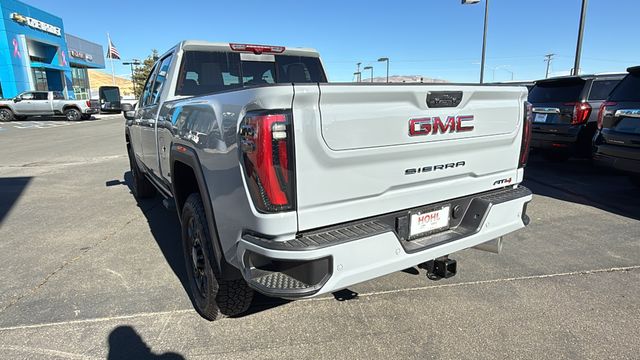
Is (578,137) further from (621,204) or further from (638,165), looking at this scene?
(638,165)

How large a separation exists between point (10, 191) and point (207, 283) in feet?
20.9

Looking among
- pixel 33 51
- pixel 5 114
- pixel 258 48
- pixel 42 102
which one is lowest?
pixel 5 114

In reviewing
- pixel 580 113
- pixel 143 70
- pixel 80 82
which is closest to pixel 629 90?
pixel 580 113

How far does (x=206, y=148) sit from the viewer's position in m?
2.30

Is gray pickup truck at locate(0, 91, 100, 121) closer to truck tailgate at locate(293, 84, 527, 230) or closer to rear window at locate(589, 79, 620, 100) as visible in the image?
rear window at locate(589, 79, 620, 100)

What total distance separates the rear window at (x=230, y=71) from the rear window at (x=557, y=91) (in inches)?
223

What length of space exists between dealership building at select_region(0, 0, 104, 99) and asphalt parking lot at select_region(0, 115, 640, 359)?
1191 inches

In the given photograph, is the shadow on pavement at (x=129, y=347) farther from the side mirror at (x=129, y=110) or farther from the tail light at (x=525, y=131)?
the side mirror at (x=129, y=110)

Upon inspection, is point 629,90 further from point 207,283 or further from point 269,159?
point 207,283

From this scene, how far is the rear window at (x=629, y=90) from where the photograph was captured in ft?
16.8

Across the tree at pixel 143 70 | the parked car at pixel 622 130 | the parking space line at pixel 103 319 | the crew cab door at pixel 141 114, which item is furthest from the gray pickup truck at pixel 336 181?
the tree at pixel 143 70

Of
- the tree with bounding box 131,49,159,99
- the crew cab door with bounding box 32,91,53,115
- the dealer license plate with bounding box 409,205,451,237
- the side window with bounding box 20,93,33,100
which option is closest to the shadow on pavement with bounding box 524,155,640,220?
the dealer license plate with bounding box 409,205,451,237

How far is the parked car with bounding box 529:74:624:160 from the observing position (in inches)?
287

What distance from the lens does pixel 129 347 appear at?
2510 mm
